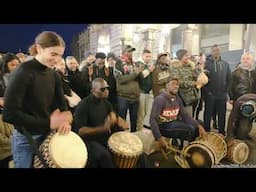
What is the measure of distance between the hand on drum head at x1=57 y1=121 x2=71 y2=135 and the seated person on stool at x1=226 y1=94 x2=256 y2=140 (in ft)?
5.27

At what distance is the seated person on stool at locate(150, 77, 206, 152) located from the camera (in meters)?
3.17

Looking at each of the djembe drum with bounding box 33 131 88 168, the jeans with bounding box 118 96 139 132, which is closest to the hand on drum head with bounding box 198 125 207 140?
the jeans with bounding box 118 96 139 132

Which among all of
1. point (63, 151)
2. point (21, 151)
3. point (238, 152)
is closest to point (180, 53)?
point (238, 152)

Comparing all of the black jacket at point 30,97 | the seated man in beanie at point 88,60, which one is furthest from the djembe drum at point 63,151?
the seated man in beanie at point 88,60

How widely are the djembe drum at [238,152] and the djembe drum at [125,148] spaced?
922mm

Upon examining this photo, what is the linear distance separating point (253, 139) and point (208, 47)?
3.37 ft

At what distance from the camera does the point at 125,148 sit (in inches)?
120

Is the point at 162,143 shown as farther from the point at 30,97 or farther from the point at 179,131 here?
the point at 30,97

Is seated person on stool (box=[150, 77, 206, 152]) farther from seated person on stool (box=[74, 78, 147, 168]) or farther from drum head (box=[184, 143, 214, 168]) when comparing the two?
seated person on stool (box=[74, 78, 147, 168])

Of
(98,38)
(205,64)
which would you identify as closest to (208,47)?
(205,64)

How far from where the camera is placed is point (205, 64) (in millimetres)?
3254

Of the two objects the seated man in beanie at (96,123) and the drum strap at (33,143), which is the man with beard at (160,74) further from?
the drum strap at (33,143)
